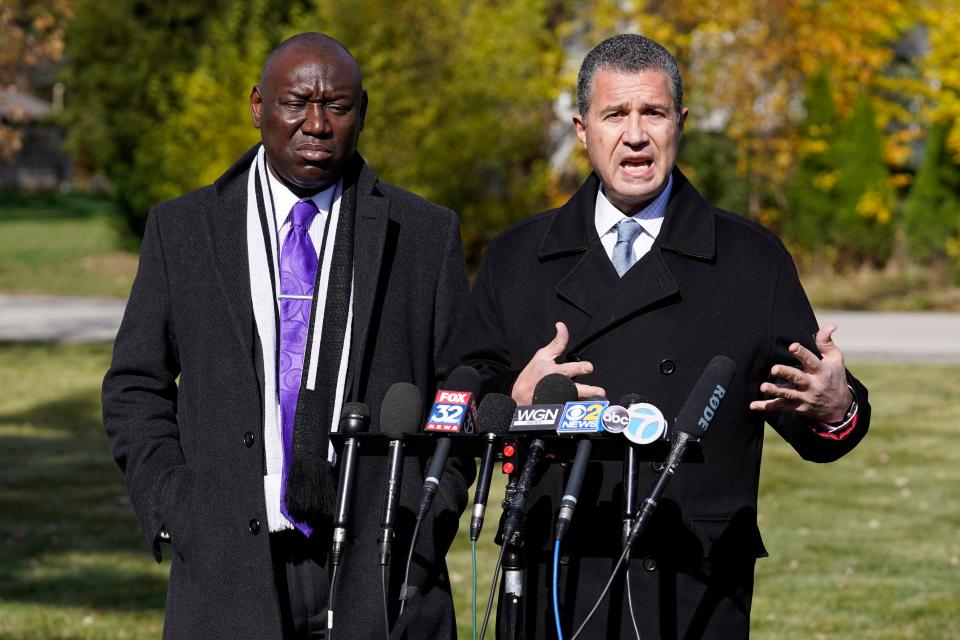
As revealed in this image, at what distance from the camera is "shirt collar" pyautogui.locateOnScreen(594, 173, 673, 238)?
155 inches

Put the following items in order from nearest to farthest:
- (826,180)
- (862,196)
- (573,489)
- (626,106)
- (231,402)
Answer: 1. (573,489)
2. (626,106)
3. (231,402)
4. (862,196)
5. (826,180)

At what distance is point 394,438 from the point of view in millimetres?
3229

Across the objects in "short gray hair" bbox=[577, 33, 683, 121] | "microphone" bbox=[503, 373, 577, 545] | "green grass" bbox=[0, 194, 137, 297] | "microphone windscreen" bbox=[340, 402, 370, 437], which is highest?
"short gray hair" bbox=[577, 33, 683, 121]

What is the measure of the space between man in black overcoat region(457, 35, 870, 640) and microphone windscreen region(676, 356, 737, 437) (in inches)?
18.3

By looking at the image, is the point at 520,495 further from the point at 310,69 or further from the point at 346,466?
the point at 310,69

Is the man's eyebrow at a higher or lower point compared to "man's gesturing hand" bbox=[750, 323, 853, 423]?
higher

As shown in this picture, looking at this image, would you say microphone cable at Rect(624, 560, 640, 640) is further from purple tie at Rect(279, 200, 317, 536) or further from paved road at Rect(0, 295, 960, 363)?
paved road at Rect(0, 295, 960, 363)

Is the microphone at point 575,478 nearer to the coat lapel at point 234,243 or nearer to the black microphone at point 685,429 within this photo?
the black microphone at point 685,429

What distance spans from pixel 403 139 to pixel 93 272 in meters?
12.6

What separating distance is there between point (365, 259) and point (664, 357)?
813 millimetres

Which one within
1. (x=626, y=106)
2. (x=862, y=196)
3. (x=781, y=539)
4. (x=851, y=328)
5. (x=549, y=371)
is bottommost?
(x=781, y=539)

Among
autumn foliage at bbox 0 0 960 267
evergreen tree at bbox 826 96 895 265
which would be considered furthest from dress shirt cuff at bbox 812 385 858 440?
evergreen tree at bbox 826 96 895 265

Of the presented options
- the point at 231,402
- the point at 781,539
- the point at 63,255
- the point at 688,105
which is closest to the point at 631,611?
the point at 231,402

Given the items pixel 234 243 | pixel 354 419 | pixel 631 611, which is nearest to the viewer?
pixel 354 419
